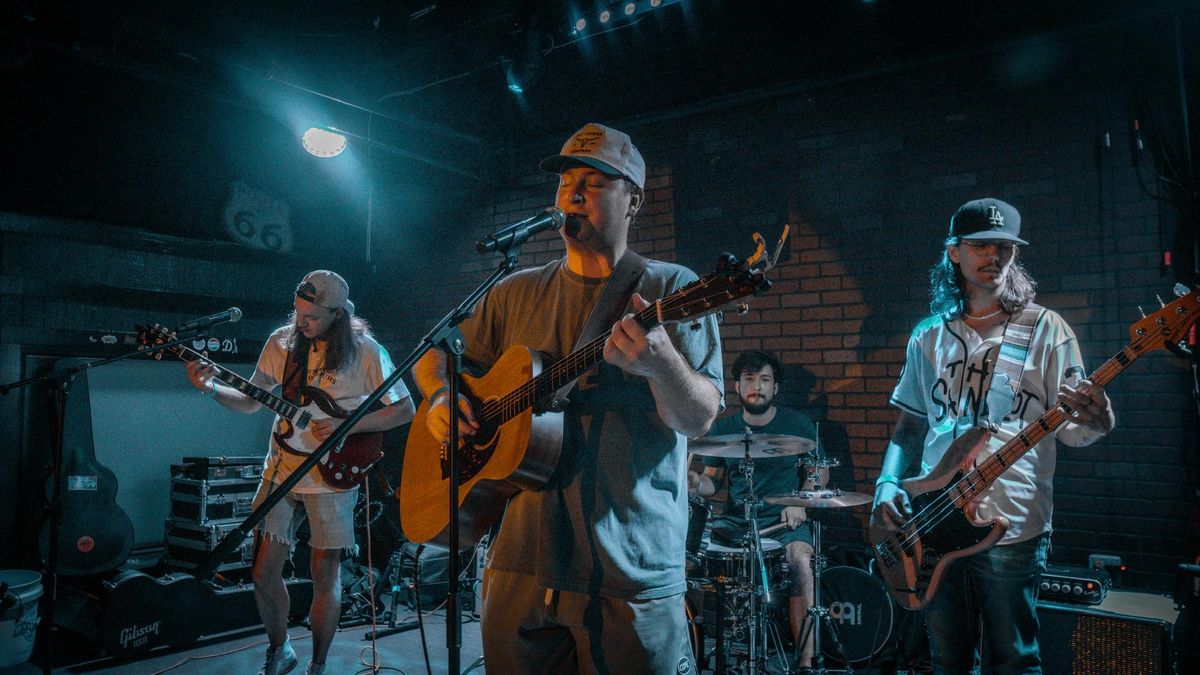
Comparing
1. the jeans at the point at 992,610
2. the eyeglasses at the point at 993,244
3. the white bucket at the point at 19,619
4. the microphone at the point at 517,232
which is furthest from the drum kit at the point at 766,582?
the white bucket at the point at 19,619

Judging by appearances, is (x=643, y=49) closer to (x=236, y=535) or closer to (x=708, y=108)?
(x=708, y=108)

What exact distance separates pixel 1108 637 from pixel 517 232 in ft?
10.9

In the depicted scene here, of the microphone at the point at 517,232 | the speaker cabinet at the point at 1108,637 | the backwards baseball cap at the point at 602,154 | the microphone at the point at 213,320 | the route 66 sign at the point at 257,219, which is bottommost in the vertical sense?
the speaker cabinet at the point at 1108,637

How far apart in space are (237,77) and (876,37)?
4.53 meters

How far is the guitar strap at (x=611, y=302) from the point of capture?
6.66 feet

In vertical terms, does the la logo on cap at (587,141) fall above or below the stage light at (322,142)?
below

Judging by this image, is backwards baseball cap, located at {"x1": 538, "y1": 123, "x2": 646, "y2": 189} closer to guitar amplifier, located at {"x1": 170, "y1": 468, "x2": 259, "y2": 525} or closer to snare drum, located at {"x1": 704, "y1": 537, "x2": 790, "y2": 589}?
snare drum, located at {"x1": 704, "y1": 537, "x2": 790, "y2": 589}

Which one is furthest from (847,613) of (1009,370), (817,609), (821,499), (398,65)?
(398,65)

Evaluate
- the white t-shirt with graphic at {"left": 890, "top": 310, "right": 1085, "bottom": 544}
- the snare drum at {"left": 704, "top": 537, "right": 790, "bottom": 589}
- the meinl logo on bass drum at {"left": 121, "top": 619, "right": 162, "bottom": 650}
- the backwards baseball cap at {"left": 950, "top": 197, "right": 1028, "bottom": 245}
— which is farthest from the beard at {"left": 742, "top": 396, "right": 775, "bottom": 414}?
the meinl logo on bass drum at {"left": 121, "top": 619, "right": 162, "bottom": 650}

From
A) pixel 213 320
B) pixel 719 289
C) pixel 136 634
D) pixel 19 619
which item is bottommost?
pixel 136 634

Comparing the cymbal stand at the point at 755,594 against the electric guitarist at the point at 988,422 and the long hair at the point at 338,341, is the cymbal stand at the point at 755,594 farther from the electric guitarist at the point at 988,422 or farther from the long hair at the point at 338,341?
the long hair at the point at 338,341

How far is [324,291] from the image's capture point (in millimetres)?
4434

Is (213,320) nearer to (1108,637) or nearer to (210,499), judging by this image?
(210,499)

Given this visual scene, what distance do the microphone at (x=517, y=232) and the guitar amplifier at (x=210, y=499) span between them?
4811 mm
